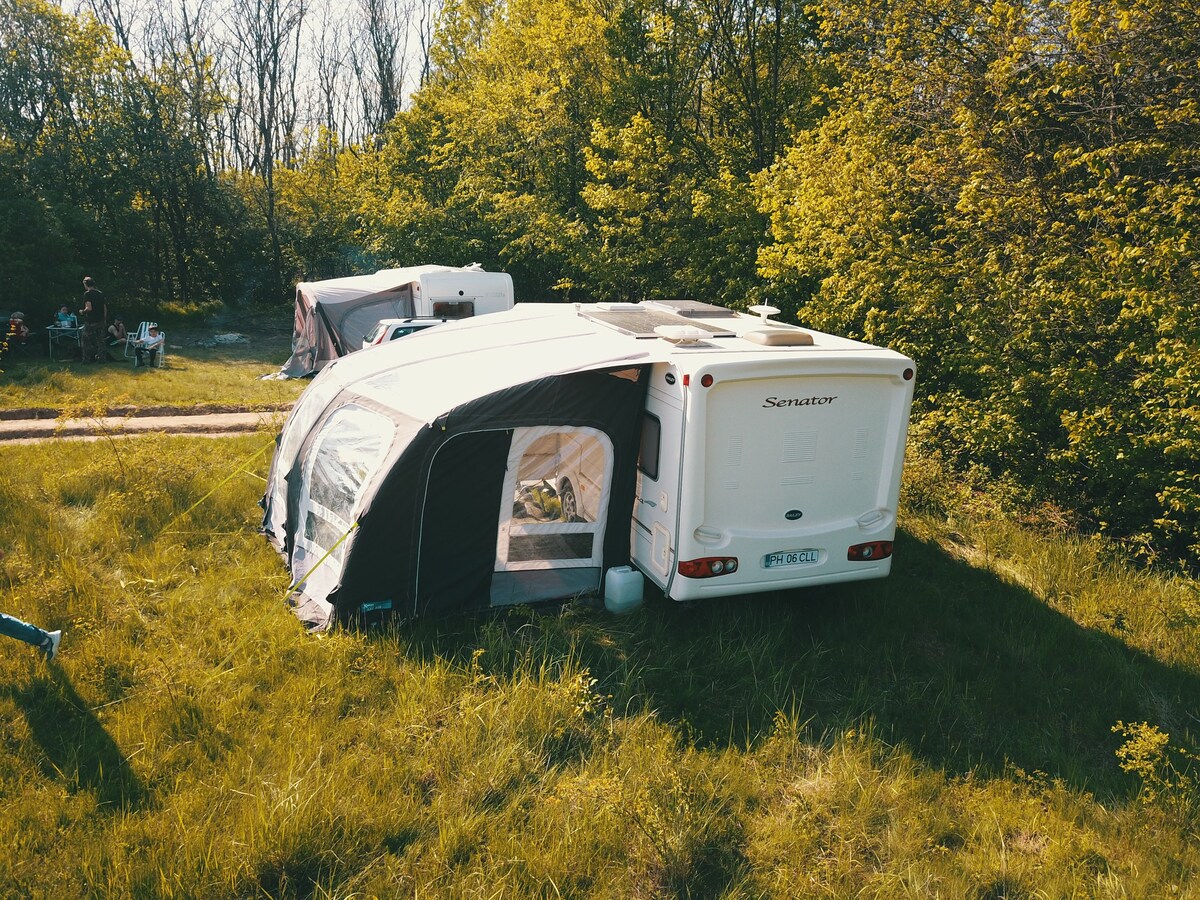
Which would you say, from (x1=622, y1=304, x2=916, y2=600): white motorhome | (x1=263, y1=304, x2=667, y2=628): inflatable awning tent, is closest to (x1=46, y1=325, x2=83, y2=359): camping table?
(x1=263, y1=304, x2=667, y2=628): inflatable awning tent

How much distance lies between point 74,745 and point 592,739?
2803 millimetres

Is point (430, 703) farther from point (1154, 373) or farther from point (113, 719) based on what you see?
point (1154, 373)

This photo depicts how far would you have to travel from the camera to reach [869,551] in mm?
6293

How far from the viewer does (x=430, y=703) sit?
504 cm

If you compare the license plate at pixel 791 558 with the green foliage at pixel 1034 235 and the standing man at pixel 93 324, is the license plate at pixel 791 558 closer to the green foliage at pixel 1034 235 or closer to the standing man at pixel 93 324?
the green foliage at pixel 1034 235

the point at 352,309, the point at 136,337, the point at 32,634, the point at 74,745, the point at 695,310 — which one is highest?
the point at 695,310

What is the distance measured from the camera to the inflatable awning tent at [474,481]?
5.88 meters

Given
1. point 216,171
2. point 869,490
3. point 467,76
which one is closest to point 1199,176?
point 869,490

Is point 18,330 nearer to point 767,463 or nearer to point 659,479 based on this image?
point 659,479

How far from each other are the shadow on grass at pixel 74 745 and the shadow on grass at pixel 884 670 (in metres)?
1.82

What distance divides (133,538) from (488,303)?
9.23 meters

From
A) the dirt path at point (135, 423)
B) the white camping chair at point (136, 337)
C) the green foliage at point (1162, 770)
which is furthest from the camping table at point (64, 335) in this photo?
the green foliage at point (1162, 770)

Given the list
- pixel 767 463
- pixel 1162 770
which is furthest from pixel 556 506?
pixel 1162 770

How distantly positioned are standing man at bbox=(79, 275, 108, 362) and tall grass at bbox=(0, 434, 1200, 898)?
10202 millimetres
